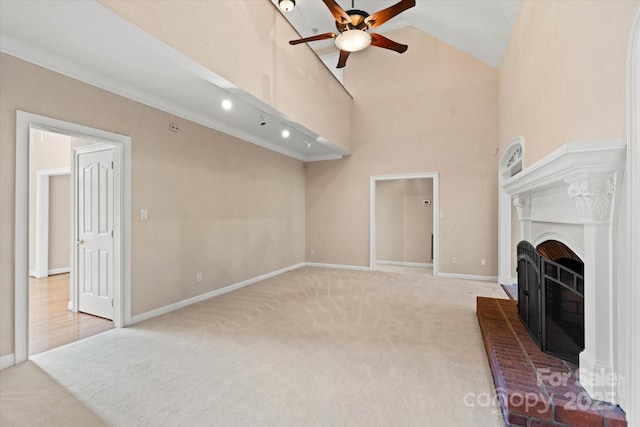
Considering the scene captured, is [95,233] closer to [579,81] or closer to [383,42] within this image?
[383,42]

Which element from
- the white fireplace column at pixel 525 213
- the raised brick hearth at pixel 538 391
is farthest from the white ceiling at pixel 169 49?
the raised brick hearth at pixel 538 391

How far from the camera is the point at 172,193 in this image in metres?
3.80

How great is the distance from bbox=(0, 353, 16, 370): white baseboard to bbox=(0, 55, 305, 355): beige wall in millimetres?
57

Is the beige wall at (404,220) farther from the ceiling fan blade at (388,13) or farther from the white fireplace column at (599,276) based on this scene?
the white fireplace column at (599,276)

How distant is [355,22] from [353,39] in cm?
17

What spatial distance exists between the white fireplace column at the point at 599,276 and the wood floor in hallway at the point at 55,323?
427cm

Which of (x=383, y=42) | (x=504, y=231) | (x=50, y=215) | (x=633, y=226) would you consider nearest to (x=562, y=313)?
(x=633, y=226)

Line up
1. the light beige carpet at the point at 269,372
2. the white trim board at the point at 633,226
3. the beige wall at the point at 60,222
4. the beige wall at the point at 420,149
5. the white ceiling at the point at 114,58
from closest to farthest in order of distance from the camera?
the white trim board at the point at 633,226, the light beige carpet at the point at 269,372, the white ceiling at the point at 114,58, the beige wall at the point at 420,149, the beige wall at the point at 60,222

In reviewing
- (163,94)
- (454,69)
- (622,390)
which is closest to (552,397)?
(622,390)

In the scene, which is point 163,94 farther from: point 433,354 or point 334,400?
point 433,354

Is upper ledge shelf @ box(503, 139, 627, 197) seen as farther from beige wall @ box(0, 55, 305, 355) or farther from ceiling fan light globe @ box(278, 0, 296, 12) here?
beige wall @ box(0, 55, 305, 355)

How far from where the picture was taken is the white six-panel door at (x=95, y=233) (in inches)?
134

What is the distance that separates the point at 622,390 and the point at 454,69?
18.8ft

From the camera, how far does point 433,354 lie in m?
2.60
